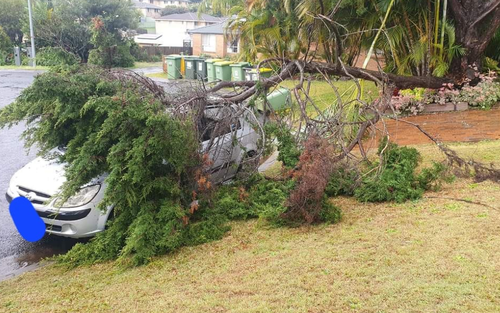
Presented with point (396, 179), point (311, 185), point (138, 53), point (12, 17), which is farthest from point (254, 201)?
A: point (12, 17)

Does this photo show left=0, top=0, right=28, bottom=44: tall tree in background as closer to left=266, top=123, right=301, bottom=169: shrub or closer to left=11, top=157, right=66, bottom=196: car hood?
left=11, top=157, right=66, bottom=196: car hood

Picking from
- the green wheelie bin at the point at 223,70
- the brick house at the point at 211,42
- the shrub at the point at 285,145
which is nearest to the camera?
the shrub at the point at 285,145

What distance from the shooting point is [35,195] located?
6.39 meters

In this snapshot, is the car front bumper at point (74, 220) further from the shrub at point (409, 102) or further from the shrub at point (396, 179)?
the shrub at point (409, 102)

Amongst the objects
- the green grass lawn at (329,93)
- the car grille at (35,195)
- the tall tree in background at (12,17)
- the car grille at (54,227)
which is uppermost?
the tall tree in background at (12,17)

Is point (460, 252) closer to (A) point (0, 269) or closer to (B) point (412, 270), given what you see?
(B) point (412, 270)

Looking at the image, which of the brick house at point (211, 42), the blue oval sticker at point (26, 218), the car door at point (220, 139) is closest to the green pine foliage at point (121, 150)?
the blue oval sticker at point (26, 218)

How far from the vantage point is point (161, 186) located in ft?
19.1

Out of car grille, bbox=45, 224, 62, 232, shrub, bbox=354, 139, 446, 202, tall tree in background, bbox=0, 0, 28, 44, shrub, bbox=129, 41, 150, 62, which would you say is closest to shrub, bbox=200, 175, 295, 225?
shrub, bbox=354, 139, 446, 202

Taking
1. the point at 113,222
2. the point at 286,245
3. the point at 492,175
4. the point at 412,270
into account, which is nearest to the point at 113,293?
the point at 113,222

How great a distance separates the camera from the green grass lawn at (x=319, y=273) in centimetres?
402

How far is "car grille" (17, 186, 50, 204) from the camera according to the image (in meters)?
6.28

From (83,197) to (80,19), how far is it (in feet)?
103

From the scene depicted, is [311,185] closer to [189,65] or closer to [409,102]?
[409,102]
